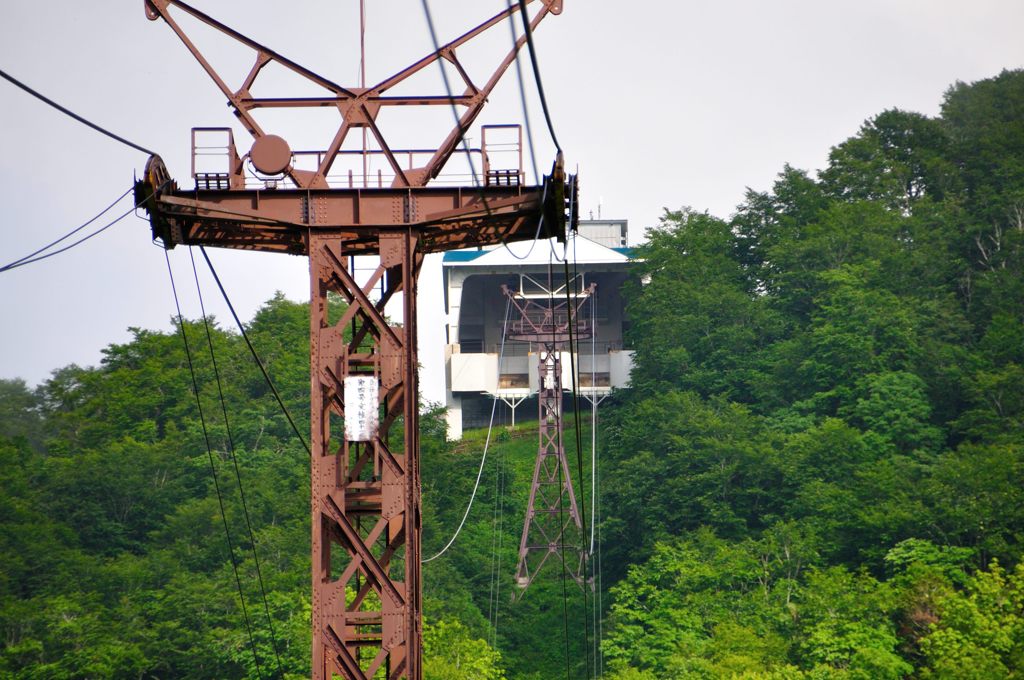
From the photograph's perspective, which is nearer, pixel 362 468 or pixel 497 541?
pixel 362 468

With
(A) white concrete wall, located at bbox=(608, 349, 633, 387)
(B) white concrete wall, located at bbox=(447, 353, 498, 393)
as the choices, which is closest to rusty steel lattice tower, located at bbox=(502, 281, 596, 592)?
(A) white concrete wall, located at bbox=(608, 349, 633, 387)

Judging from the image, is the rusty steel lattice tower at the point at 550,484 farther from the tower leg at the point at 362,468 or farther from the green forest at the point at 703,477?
the tower leg at the point at 362,468

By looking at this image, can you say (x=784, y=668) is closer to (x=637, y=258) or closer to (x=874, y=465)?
(x=874, y=465)

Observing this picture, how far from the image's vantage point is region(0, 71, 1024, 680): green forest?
158ft

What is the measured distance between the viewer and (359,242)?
1825 centimetres

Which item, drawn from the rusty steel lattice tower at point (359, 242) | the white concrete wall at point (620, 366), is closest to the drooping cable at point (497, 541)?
the white concrete wall at point (620, 366)

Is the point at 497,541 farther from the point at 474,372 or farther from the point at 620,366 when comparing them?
the point at 620,366

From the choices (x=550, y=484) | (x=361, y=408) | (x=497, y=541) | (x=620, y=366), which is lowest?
(x=497, y=541)

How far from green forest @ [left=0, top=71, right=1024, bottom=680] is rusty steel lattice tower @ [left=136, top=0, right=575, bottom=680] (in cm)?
2434

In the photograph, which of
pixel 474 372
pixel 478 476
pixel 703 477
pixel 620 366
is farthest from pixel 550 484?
pixel 620 366

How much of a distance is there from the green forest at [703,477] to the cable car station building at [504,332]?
1.84 meters

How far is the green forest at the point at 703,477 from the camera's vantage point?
158 ft

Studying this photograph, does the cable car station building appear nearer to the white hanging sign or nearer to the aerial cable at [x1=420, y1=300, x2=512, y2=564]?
the aerial cable at [x1=420, y1=300, x2=512, y2=564]

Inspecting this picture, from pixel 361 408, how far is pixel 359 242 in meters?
2.11
